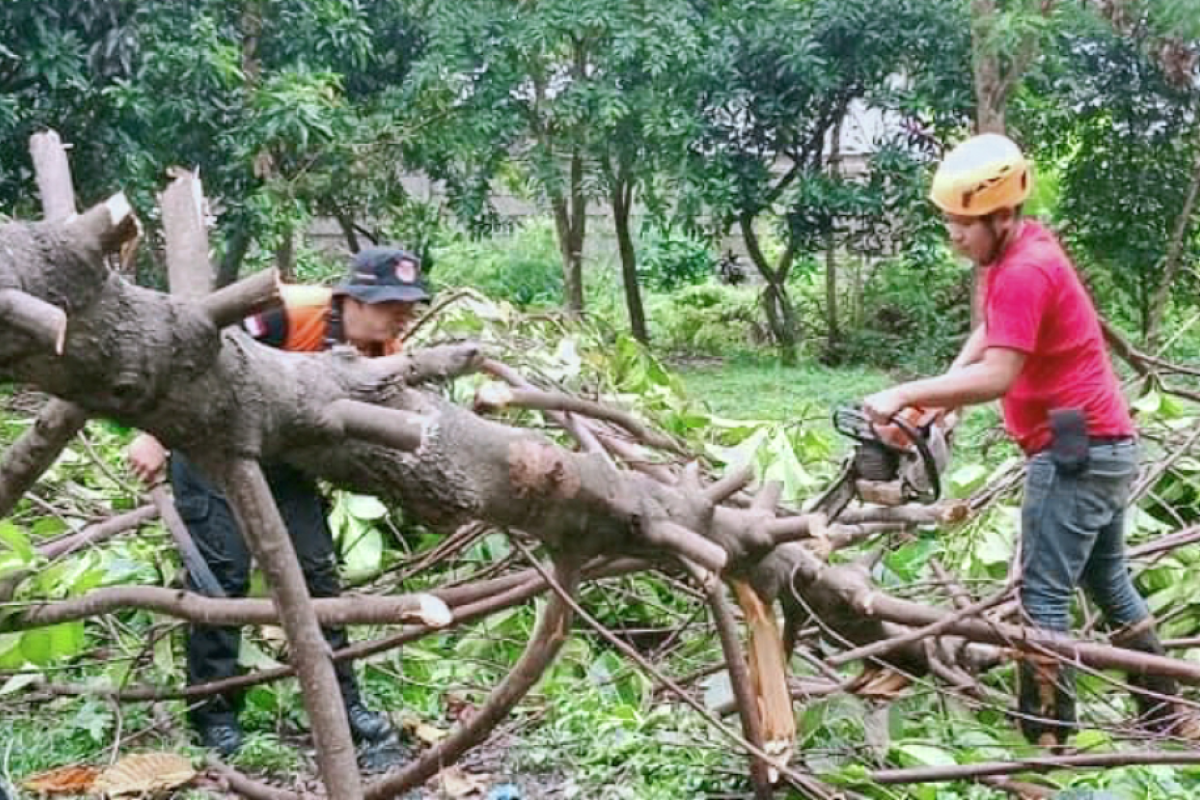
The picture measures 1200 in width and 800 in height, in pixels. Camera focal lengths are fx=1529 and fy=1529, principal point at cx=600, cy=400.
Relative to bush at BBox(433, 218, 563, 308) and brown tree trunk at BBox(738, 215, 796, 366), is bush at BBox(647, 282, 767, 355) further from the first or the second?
bush at BBox(433, 218, 563, 308)

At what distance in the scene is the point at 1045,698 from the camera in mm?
3551

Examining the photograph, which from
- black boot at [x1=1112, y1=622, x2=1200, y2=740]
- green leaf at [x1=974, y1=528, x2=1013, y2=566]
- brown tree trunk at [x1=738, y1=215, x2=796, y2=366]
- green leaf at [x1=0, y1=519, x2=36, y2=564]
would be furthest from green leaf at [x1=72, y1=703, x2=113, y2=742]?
brown tree trunk at [x1=738, y1=215, x2=796, y2=366]

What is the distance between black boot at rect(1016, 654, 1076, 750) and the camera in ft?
11.3

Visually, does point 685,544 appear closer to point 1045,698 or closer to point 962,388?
point 962,388

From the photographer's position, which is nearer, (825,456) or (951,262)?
(825,456)

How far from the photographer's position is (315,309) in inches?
138

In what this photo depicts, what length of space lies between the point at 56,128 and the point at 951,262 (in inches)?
283

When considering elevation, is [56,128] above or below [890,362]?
above

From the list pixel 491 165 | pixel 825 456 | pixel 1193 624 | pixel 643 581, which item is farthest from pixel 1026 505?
pixel 491 165

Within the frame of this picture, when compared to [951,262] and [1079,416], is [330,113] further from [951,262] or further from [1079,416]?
[1079,416]

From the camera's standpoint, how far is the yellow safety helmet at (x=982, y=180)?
3.34 meters

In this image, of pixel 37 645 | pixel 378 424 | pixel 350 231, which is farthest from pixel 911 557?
pixel 350 231

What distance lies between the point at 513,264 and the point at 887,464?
34.7 feet

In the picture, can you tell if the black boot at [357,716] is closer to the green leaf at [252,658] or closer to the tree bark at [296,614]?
the green leaf at [252,658]
